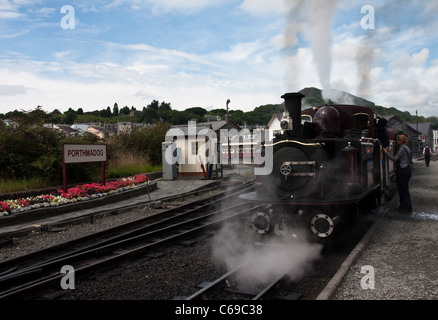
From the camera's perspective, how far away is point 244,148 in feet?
116

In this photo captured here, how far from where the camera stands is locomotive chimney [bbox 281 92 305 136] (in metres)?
6.15

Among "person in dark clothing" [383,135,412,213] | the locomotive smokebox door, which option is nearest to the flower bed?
the locomotive smokebox door

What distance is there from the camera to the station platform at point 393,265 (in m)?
4.18

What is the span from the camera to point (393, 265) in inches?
202

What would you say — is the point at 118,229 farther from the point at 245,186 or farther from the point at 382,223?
the point at 245,186

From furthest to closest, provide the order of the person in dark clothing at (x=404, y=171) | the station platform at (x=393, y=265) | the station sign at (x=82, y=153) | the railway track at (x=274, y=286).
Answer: the station sign at (x=82, y=153), the person in dark clothing at (x=404, y=171), the railway track at (x=274, y=286), the station platform at (x=393, y=265)

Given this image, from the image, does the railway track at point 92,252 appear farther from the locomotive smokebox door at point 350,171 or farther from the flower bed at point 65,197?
the locomotive smokebox door at point 350,171

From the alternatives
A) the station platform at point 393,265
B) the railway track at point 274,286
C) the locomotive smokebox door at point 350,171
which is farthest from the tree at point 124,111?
the railway track at point 274,286

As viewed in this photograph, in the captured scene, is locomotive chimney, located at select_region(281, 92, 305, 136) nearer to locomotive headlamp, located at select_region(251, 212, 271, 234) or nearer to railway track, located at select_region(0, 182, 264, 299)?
locomotive headlamp, located at select_region(251, 212, 271, 234)

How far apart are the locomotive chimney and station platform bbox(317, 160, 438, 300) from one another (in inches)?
88.9

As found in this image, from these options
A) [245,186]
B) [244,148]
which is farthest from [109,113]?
[245,186]

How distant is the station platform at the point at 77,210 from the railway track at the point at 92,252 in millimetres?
1695

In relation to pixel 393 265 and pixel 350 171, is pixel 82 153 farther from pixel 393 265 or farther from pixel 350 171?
pixel 393 265
